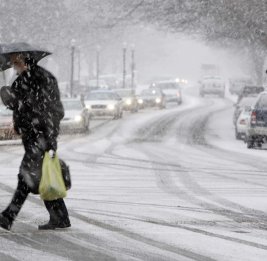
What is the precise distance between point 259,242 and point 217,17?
1109 inches

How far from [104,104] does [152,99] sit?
16.8 meters

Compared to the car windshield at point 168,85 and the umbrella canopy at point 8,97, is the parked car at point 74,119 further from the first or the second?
the car windshield at point 168,85

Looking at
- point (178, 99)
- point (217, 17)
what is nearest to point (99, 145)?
point (217, 17)

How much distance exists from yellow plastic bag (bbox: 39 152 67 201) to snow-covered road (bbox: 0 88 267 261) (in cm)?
36

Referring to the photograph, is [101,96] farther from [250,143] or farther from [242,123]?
[250,143]

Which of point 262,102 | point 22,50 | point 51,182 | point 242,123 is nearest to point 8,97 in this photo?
point 22,50

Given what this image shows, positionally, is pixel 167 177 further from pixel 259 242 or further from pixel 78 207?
pixel 259 242

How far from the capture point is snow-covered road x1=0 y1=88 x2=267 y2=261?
825 cm

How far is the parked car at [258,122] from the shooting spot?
28125 mm

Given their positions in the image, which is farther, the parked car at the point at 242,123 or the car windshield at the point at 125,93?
the car windshield at the point at 125,93

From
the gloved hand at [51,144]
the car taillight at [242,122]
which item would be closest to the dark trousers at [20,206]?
the gloved hand at [51,144]

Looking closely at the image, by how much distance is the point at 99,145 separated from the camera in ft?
96.1

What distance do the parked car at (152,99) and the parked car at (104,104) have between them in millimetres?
15436

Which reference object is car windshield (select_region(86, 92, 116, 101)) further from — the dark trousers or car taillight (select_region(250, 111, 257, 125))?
the dark trousers
